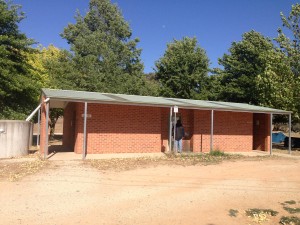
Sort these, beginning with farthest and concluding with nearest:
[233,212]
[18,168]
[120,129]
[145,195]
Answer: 1. [120,129]
2. [18,168]
3. [145,195]
4. [233,212]

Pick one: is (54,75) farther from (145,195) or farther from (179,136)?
(145,195)

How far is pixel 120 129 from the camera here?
641 inches

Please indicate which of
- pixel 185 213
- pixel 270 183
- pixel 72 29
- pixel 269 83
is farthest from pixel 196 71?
pixel 185 213

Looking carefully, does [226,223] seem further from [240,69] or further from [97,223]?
[240,69]

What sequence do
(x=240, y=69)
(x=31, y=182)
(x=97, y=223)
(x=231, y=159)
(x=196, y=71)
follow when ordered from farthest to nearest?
(x=196, y=71), (x=240, y=69), (x=231, y=159), (x=31, y=182), (x=97, y=223)

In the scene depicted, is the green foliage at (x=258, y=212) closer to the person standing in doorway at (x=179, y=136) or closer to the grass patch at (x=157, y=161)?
the grass patch at (x=157, y=161)

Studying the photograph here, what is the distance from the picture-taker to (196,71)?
106 feet

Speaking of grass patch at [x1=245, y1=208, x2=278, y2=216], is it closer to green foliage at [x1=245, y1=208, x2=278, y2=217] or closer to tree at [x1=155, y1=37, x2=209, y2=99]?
green foliage at [x1=245, y1=208, x2=278, y2=217]

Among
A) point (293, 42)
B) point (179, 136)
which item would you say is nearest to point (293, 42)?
point (293, 42)

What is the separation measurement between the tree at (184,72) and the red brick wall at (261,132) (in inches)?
402

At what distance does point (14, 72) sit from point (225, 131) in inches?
514

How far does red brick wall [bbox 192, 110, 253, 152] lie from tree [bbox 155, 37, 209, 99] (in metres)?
11.6

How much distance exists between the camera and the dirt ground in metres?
6.36

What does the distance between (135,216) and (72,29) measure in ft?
122
